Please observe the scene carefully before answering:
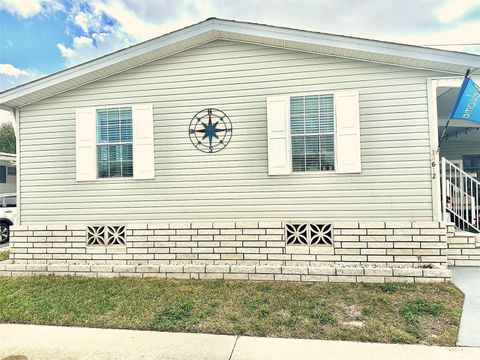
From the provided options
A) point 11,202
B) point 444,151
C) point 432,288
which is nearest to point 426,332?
point 432,288

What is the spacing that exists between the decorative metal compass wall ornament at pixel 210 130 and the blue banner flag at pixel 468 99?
3.46 m

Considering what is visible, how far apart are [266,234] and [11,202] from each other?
852 cm

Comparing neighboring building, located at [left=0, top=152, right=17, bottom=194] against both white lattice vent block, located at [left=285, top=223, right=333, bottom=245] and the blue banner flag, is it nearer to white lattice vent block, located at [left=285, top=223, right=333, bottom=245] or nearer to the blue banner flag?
white lattice vent block, located at [left=285, top=223, right=333, bottom=245]

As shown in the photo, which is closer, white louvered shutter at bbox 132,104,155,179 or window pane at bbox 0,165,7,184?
white louvered shutter at bbox 132,104,155,179

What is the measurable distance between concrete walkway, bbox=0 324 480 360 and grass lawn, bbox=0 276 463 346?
14cm

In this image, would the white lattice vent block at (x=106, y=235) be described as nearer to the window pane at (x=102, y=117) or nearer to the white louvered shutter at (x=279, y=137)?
the window pane at (x=102, y=117)

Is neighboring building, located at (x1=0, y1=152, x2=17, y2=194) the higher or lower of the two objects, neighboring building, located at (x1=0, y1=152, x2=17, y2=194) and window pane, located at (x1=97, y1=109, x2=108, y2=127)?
the lower

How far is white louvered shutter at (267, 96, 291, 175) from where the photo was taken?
16.6 feet

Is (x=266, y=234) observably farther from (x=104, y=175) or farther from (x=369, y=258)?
(x=104, y=175)

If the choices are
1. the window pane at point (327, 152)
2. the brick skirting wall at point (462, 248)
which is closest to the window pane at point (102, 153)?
the window pane at point (327, 152)

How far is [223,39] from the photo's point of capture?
17.4 ft

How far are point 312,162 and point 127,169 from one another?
3140mm

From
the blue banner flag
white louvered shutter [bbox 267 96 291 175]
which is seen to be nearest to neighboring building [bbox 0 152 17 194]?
white louvered shutter [bbox 267 96 291 175]

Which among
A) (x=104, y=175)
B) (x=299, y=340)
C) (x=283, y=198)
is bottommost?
(x=299, y=340)
